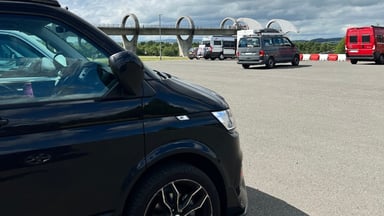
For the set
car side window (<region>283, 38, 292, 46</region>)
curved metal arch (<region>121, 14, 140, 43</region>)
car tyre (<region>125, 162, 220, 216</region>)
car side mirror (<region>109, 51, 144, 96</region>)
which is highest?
curved metal arch (<region>121, 14, 140, 43</region>)

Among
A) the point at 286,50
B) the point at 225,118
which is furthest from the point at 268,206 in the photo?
the point at 286,50

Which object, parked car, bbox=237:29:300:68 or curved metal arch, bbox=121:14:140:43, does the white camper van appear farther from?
curved metal arch, bbox=121:14:140:43

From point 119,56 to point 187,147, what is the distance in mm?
802

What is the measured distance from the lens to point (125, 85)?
259cm

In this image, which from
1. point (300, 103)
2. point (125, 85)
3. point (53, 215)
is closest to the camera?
point (53, 215)

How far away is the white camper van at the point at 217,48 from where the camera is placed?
1850 inches

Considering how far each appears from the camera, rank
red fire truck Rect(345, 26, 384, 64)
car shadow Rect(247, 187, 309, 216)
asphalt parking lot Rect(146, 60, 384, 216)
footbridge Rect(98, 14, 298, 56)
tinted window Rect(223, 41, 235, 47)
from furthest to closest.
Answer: footbridge Rect(98, 14, 298, 56)
tinted window Rect(223, 41, 235, 47)
red fire truck Rect(345, 26, 384, 64)
asphalt parking lot Rect(146, 60, 384, 216)
car shadow Rect(247, 187, 309, 216)

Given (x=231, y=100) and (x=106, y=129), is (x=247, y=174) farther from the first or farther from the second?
(x=231, y=100)

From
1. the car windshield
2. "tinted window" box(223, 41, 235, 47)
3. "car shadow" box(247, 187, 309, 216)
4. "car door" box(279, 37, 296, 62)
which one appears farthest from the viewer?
"tinted window" box(223, 41, 235, 47)

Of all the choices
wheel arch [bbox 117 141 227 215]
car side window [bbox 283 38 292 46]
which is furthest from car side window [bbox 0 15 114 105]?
car side window [bbox 283 38 292 46]

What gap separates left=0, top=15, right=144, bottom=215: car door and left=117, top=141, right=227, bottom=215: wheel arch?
0.26 ft

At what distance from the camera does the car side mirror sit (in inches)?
96.8

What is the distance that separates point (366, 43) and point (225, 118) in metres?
25.1

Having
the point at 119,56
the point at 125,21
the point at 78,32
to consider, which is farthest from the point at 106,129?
the point at 125,21
